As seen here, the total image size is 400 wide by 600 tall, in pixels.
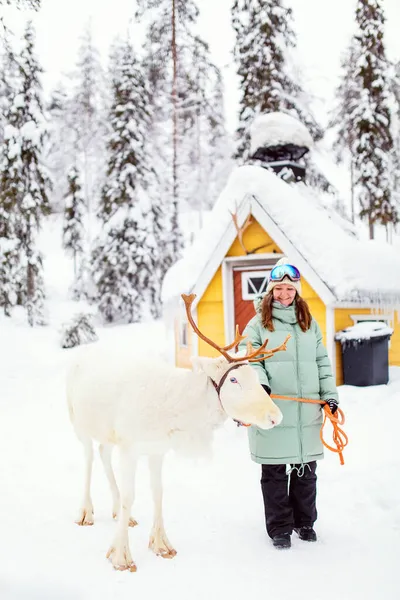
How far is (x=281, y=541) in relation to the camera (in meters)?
3.31

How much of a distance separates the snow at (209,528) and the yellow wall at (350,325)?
1.15 m

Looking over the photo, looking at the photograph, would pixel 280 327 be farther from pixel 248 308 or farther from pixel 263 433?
pixel 248 308

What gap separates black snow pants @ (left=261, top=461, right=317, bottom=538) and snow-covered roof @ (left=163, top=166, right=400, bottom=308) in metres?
4.67

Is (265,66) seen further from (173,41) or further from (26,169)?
(26,169)

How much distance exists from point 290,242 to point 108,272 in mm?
13042

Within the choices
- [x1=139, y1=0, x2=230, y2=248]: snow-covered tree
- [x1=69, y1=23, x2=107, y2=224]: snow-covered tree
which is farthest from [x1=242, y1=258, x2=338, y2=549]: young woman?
[x1=69, y1=23, x2=107, y2=224]: snow-covered tree

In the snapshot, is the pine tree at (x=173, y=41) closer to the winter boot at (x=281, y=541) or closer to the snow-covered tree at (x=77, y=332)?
the snow-covered tree at (x=77, y=332)

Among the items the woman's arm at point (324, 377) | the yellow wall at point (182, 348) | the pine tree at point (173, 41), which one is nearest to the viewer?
the woman's arm at point (324, 377)

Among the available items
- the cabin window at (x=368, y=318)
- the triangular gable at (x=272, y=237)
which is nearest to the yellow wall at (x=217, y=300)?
the triangular gable at (x=272, y=237)

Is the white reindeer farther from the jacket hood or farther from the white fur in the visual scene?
the jacket hood

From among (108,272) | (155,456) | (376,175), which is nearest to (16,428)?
(155,456)

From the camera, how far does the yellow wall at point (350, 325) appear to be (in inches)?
321

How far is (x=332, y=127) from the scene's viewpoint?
A: 77.2ft

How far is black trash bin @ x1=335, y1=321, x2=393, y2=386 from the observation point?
776 cm
